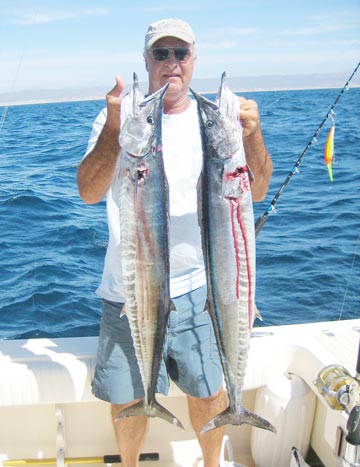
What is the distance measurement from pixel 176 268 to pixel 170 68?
0.96 metres

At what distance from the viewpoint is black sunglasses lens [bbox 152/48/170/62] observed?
2.37m

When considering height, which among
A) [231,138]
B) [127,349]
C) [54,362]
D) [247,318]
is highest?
[231,138]

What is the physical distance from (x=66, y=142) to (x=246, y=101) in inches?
650

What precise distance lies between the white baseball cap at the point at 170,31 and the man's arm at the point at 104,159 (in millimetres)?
440

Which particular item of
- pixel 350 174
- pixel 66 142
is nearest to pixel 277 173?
pixel 350 174

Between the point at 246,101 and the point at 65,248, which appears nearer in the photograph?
the point at 246,101

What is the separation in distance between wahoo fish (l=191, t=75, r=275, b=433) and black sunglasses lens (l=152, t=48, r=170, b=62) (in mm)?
506

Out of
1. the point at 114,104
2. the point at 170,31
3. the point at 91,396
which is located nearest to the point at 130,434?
the point at 91,396

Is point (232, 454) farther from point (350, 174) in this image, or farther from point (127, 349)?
point (350, 174)

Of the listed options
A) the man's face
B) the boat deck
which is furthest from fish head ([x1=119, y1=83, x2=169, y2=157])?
the boat deck

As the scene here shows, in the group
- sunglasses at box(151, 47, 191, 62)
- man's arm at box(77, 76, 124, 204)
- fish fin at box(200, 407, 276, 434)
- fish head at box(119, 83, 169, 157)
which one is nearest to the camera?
fish head at box(119, 83, 169, 157)

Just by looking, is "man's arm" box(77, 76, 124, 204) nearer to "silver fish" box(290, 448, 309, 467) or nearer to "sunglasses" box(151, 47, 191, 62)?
"sunglasses" box(151, 47, 191, 62)

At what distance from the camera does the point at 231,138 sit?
1995 millimetres

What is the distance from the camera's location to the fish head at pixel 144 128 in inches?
76.9
